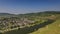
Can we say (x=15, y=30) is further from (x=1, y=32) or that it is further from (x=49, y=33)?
(x=49, y=33)

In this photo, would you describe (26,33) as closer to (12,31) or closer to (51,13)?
(12,31)

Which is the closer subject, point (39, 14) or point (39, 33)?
point (39, 33)

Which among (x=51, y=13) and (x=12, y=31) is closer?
(x=12, y=31)

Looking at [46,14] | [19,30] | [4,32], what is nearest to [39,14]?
[46,14]

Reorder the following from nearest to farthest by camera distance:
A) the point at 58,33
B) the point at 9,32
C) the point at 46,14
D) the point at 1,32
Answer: the point at 1,32, the point at 9,32, the point at 58,33, the point at 46,14

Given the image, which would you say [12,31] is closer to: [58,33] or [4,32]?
[4,32]

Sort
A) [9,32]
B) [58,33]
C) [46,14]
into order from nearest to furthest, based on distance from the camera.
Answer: [9,32] → [58,33] → [46,14]

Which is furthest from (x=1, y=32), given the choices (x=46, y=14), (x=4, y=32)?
(x=46, y=14)

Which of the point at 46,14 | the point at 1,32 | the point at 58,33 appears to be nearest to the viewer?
the point at 1,32
